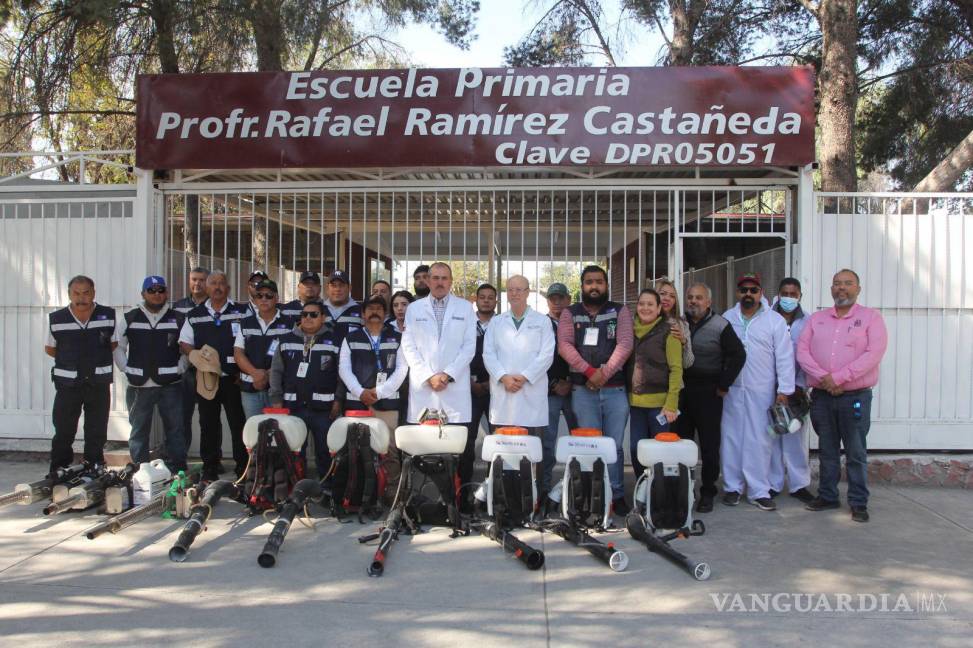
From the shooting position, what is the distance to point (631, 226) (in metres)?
8.36

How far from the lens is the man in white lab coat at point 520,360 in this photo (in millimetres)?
5465

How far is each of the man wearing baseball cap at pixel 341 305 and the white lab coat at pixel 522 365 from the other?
1.27m

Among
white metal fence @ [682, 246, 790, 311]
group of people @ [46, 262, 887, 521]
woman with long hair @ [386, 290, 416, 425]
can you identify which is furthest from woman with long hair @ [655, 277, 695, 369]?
woman with long hair @ [386, 290, 416, 425]

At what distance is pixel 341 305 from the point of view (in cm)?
645

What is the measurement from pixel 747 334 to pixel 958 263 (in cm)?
230

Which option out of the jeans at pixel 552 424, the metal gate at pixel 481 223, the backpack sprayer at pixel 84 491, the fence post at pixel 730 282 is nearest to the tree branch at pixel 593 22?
the metal gate at pixel 481 223

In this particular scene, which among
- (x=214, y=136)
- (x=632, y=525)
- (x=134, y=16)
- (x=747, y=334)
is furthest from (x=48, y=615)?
(x=134, y=16)

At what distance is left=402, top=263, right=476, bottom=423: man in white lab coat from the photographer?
5.47m

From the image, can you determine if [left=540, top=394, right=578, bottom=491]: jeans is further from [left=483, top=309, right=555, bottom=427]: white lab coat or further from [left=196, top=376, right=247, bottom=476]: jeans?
[left=196, top=376, right=247, bottom=476]: jeans

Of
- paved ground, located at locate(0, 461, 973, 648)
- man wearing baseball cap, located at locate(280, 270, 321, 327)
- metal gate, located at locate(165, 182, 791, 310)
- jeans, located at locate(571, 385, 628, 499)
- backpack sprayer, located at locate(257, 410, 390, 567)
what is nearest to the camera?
paved ground, located at locate(0, 461, 973, 648)

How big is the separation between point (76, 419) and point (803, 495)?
5898 mm

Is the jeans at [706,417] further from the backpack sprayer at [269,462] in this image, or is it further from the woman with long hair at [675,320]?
the backpack sprayer at [269,462]

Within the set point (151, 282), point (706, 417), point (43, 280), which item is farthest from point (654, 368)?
point (43, 280)

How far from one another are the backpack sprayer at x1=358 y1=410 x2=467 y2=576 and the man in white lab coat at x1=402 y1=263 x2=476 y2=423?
280 mm
